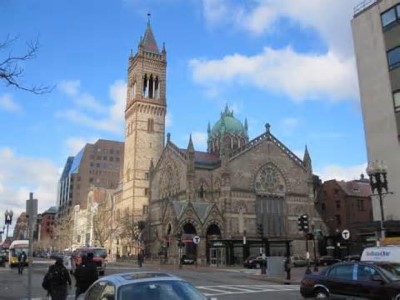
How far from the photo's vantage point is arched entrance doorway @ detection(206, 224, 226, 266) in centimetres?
5891

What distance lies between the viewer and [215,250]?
5991 cm

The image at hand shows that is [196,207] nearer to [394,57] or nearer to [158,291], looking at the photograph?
[394,57]

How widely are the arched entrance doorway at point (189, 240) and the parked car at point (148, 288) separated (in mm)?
54685

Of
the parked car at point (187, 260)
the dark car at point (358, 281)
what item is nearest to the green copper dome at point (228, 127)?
the parked car at point (187, 260)

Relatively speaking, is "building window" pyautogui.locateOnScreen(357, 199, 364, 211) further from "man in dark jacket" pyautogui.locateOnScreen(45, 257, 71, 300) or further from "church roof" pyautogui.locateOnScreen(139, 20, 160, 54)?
"man in dark jacket" pyautogui.locateOnScreen(45, 257, 71, 300)

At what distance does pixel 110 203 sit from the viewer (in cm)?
10644

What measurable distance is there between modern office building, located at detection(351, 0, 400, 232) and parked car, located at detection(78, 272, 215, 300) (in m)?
28.0

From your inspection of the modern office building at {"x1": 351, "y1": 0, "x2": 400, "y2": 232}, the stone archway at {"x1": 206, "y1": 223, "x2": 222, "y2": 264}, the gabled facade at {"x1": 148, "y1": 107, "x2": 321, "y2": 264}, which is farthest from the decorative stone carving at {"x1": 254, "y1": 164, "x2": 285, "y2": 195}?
the modern office building at {"x1": 351, "y1": 0, "x2": 400, "y2": 232}

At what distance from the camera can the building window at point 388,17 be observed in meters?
33.2

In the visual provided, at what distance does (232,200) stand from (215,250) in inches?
410

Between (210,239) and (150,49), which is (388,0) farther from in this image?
(150,49)

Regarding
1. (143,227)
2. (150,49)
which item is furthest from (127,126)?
(143,227)

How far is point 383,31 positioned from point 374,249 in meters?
22.9

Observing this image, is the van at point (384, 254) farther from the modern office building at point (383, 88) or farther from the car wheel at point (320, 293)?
the modern office building at point (383, 88)
